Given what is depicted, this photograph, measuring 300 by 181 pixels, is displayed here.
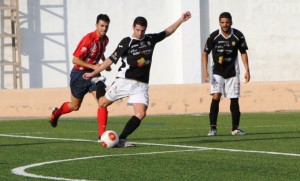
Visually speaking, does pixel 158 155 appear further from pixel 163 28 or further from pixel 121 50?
pixel 163 28

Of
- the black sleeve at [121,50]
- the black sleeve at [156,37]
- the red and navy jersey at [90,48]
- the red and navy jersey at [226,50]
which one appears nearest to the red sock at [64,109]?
the red and navy jersey at [90,48]

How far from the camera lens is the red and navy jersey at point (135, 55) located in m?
14.8

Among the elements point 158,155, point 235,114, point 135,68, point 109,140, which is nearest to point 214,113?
point 235,114

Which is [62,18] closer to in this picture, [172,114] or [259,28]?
[259,28]

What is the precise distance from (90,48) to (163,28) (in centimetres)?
2083

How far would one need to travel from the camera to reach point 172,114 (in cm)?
2838

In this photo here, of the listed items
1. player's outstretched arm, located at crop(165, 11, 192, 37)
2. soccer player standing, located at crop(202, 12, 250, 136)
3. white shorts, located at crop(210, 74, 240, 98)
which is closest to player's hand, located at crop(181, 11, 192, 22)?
player's outstretched arm, located at crop(165, 11, 192, 37)

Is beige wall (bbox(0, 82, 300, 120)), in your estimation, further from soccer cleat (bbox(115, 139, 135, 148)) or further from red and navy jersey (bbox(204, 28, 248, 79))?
soccer cleat (bbox(115, 139, 135, 148))

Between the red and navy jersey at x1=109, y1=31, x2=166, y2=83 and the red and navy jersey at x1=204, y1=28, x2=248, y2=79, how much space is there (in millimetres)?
2886

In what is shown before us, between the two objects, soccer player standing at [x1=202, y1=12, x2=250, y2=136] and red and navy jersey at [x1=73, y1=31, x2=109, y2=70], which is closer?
red and navy jersey at [x1=73, y1=31, x2=109, y2=70]

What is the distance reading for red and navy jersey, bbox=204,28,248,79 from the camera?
696 inches

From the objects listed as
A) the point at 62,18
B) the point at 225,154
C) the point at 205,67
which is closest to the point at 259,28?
the point at 62,18

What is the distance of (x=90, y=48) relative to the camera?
16609 mm

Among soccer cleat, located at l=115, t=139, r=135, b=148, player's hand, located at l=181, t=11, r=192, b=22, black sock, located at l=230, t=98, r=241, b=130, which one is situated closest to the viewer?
soccer cleat, located at l=115, t=139, r=135, b=148
